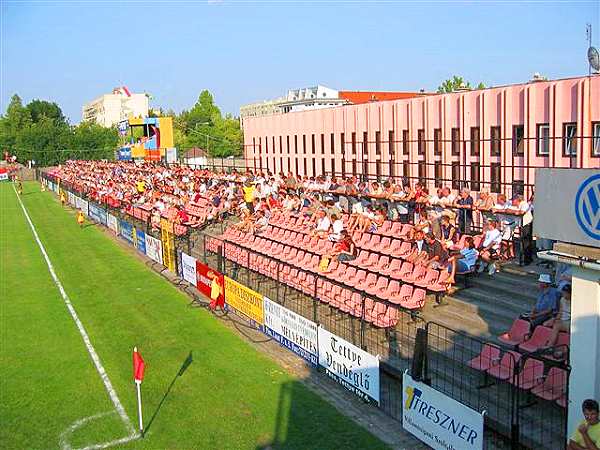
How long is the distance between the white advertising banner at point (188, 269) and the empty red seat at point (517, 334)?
11.1 metres

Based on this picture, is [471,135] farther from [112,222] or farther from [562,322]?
[112,222]

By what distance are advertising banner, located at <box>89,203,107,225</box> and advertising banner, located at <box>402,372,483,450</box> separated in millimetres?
29247

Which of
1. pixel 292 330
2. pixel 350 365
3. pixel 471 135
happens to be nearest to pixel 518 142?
pixel 471 135

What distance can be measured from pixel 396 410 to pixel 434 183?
14010 mm

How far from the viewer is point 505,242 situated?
1502cm

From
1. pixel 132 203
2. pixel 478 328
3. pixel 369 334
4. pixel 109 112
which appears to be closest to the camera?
pixel 478 328

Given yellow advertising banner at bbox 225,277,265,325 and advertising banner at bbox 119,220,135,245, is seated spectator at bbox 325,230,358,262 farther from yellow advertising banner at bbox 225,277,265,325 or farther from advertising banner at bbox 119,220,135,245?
advertising banner at bbox 119,220,135,245

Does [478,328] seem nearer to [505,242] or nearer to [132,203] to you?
[505,242]

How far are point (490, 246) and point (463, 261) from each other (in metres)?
0.89

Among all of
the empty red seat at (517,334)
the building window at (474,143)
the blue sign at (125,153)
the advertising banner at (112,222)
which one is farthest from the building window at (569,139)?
the blue sign at (125,153)

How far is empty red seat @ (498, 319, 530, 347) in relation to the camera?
10258mm

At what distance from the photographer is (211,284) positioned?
1789 centimetres

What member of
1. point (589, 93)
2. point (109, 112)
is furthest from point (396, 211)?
point (109, 112)

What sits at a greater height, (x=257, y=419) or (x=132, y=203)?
(x=132, y=203)
